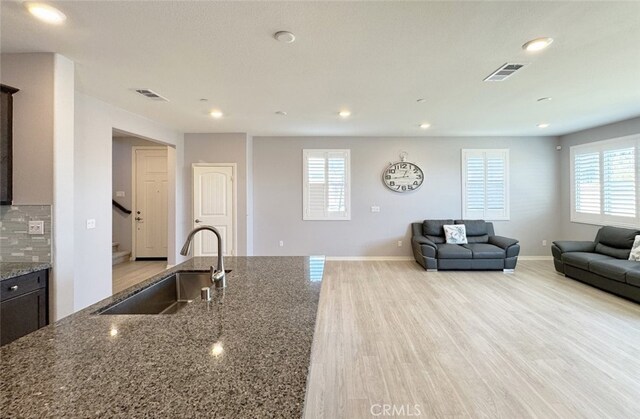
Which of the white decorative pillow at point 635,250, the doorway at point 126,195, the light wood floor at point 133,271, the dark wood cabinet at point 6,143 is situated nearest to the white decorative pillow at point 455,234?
the white decorative pillow at point 635,250

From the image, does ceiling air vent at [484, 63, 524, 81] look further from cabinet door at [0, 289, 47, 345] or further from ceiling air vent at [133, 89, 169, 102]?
cabinet door at [0, 289, 47, 345]

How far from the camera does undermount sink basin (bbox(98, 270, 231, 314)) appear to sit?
1622mm

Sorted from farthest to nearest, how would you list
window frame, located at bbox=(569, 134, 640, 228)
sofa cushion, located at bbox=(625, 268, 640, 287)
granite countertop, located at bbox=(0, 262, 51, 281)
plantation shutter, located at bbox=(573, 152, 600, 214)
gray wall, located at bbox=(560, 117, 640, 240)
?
1. plantation shutter, located at bbox=(573, 152, 600, 214)
2. gray wall, located at bbox=(560, 117, 640, 240)
3. window frame, located at bbox=(569, 134, 640, 228)
4. sofa cushion, located at bbox=(625, 268, 640, 287)
5. granite countertop, located at bbox=(0, 262, 51, 281)

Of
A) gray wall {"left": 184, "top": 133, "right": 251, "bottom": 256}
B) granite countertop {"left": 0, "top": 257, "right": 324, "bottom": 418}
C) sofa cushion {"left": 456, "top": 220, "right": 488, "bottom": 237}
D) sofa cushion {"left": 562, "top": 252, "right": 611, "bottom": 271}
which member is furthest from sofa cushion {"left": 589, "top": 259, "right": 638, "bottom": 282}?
gray wall {"left": 184, "top": 133, "right": 251, "bottom": 256}

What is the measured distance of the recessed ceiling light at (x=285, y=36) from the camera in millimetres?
2264

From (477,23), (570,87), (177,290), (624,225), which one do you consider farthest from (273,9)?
(624,225)

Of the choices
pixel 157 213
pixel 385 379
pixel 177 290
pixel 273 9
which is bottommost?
pixel 385 379

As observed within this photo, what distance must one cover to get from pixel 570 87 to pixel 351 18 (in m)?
3.00

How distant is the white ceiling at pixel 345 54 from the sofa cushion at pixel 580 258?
2206mm

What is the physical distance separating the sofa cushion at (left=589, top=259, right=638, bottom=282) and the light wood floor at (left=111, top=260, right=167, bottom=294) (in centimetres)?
699

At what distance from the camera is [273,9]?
200 centimetres

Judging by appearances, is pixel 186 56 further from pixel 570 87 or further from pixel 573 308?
pixel 573 308

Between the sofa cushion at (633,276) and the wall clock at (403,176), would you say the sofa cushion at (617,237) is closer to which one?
the sofa cushion at (633,276)

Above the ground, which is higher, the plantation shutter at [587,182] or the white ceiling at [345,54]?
the white ceiling at [345,54]
